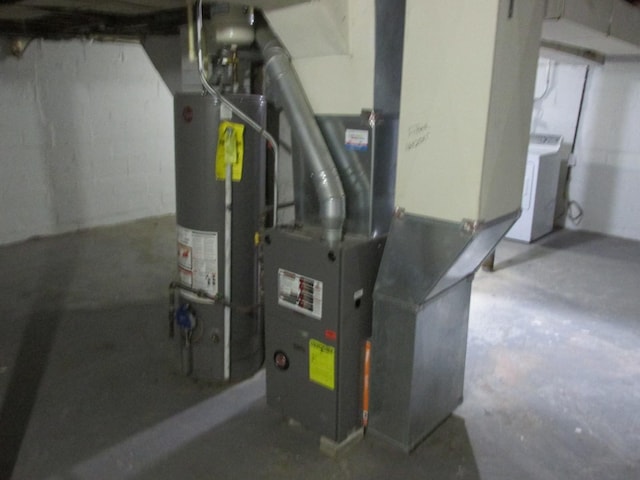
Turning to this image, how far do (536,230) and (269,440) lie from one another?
3675mm

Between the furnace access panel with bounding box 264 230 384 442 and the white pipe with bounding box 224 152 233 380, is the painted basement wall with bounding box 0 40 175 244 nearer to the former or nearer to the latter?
the white pipe with bounding box 224 152 233 380

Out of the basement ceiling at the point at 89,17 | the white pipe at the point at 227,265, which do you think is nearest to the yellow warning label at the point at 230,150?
the white pipe at the point at 227,265

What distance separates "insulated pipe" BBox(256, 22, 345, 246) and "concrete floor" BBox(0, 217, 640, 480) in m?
0.88

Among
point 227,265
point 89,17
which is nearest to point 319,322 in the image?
point 227,265

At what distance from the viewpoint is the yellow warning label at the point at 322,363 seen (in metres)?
1.79

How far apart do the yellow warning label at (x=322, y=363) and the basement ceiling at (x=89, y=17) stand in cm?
178

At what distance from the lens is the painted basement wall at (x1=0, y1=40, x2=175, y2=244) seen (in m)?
4.25

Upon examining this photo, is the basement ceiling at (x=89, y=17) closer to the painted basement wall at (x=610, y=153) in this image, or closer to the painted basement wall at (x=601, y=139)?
the painted basement wall at (x=601, y=139)

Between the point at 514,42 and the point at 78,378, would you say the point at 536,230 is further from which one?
the point at 78,378

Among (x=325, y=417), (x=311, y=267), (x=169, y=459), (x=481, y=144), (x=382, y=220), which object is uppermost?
(x=481, y=144)

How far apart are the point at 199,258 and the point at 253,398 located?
65 centimetres

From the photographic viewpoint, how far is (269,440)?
1956mm

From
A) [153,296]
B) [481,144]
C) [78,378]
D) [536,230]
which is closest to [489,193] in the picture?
[481,144]

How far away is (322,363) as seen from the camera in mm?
1814
